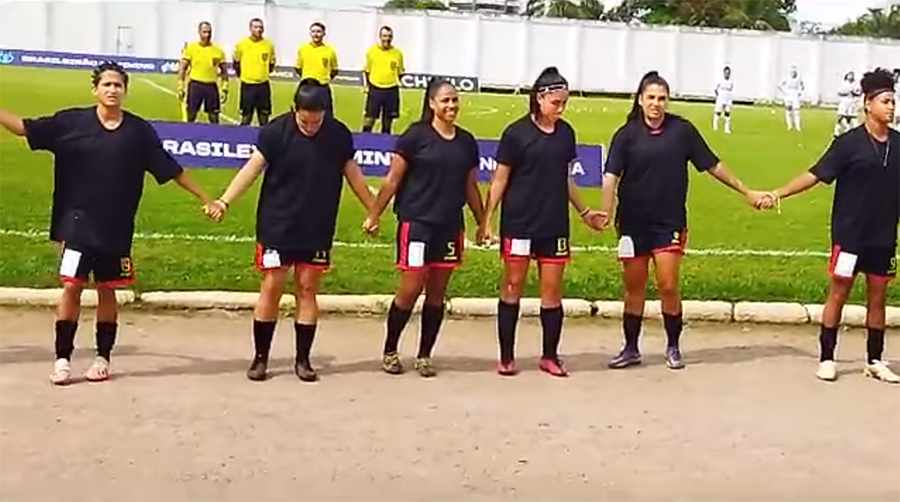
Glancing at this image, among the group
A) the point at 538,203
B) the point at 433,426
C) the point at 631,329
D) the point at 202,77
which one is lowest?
the point at 433,426

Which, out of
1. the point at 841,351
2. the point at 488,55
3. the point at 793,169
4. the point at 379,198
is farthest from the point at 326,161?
the point at 488,55

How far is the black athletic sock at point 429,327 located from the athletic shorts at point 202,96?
13974 mm

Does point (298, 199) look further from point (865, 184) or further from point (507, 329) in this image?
point (865, 184)

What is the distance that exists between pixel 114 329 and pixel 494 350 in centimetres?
259

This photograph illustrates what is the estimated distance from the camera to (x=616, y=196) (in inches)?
364

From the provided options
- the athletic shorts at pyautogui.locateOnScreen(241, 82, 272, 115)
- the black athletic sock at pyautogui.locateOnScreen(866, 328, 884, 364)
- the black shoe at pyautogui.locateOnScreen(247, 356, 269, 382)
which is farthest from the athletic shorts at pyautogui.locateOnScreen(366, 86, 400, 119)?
the black shoe at pyautogui.locateOnScreen(247, 356, 269, 382)

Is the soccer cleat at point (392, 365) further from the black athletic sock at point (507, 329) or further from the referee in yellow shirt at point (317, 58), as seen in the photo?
the referee in yellow shirt at point (317, 58)

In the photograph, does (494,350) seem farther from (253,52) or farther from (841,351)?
(253,52)

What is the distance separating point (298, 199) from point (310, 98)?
0.59 metres

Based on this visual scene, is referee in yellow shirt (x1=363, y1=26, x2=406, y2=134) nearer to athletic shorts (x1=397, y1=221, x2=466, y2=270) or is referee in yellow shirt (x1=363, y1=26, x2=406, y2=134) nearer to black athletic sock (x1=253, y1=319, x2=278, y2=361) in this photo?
athletic shorts (x1=397, y1=221, x2=466, y2=270)

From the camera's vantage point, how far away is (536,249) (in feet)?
29.1

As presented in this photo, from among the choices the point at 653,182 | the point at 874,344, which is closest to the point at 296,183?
the point at 653,182

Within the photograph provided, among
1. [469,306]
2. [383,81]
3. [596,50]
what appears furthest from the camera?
[596,50]

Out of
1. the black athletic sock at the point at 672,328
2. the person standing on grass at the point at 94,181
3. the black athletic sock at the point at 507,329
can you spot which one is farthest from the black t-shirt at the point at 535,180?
the person standing on grass at the point at 94,181
